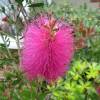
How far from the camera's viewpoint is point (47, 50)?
7.06ft

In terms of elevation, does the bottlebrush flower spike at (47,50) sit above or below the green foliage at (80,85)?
above

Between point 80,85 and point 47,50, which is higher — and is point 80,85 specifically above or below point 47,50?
below

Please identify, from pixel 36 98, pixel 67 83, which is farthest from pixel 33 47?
pixel 36 98

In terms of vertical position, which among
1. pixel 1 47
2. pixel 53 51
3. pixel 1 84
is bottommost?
pixel 1 84

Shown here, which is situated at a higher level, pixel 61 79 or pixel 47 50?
pixel 47 50

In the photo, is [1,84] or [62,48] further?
[1,84]

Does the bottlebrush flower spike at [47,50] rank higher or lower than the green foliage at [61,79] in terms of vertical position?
higher

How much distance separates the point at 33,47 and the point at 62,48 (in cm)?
14

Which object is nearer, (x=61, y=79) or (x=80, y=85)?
(x=80, y=85)

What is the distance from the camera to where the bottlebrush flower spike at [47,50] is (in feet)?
7.07

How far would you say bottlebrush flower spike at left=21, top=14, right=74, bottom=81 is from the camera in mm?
2154

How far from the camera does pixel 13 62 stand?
3402 millimetres

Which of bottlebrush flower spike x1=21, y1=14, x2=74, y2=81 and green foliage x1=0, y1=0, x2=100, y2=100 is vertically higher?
bottlebrush flower spike x1=21, y1=14, x2=74, y2=81

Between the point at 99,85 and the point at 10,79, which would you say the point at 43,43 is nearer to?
the point at 99,85
